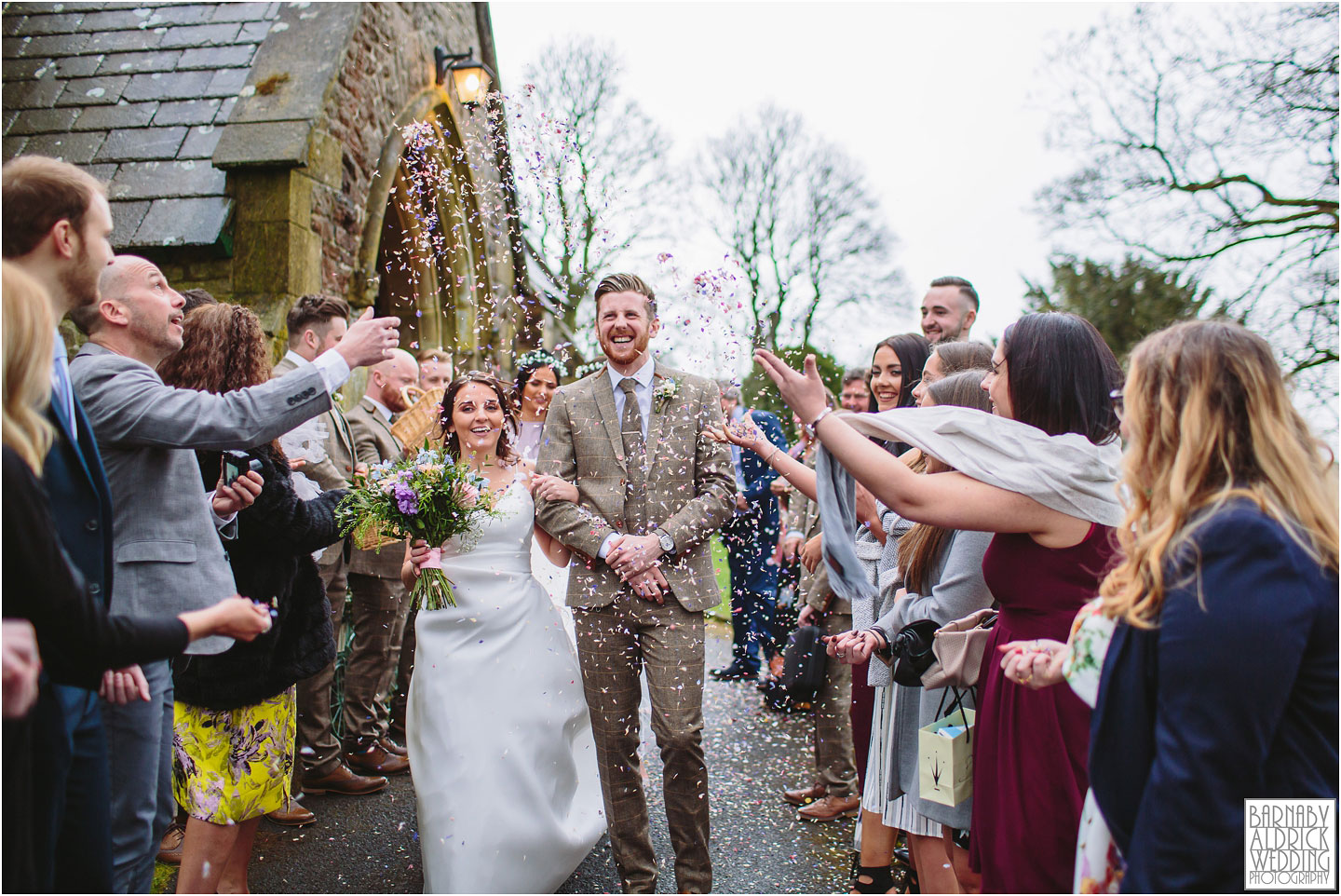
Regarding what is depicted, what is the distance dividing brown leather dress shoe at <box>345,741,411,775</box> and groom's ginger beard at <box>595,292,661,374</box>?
2.92m

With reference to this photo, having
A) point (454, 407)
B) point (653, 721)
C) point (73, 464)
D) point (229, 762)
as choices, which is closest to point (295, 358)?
point (454, 407)

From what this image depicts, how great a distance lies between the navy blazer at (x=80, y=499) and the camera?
212 cm

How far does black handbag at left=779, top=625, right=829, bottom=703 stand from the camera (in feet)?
14.9

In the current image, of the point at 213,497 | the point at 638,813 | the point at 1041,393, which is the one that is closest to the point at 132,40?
the point at 213,497

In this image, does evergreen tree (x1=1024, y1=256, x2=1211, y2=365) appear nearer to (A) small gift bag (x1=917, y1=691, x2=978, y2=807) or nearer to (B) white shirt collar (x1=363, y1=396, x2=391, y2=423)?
(B) white shirt collar (x1=363, y1=396, x2=391, y2=423)

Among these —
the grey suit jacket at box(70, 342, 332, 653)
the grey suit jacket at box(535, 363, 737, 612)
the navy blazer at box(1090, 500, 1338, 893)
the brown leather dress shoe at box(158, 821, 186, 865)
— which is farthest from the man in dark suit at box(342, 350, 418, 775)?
the navy blazer at box(1090, 500, 1338, 893)

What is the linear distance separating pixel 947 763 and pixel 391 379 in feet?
14.3

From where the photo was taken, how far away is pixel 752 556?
736 cm

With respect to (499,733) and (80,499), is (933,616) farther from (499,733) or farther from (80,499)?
(80,499)

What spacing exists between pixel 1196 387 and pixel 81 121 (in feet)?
26.4

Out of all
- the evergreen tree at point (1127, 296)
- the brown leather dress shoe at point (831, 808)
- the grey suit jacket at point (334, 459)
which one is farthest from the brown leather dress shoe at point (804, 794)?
the evergreen tree at point (1127, 296)

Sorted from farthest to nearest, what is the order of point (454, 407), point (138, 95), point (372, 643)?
1. point (138, 95)
2. point (372, 643)
3. point (454, 407)

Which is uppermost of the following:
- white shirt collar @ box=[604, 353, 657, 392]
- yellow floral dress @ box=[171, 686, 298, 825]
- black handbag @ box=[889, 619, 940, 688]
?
white shirt collar @ box=[604, 353, 657, 392]

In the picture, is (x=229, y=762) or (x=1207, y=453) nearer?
(x=1207, y=453)
